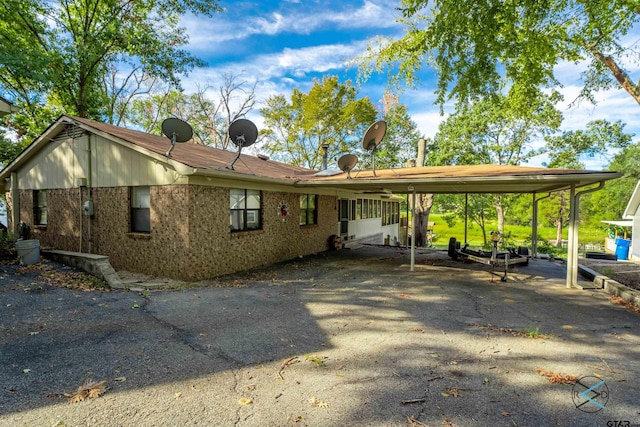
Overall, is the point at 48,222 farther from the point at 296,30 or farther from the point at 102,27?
the point at 296,30

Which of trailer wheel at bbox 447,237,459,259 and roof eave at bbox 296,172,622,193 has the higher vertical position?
roof eave at bbox 296,172,622,193

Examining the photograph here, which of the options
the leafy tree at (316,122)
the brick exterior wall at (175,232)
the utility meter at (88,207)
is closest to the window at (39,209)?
the brick exterior wall at (175,232)

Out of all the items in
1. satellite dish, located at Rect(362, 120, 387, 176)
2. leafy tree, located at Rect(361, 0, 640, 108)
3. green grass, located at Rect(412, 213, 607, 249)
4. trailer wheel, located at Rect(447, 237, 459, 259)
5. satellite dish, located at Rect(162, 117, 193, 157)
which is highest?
leafy tree, located at Rect(361, 0, 640, 108)

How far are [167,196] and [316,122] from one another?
1768 centimetres

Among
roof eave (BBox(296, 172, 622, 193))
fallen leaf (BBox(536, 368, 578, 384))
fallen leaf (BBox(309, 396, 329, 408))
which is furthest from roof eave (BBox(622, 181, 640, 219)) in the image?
fallen leaf (BBox(309, 396, 329, 408))

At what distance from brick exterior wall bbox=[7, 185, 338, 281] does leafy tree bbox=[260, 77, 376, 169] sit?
14.0m

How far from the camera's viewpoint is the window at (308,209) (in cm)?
1215

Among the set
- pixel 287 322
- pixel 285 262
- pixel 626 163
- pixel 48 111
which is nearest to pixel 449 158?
pixel 285 262

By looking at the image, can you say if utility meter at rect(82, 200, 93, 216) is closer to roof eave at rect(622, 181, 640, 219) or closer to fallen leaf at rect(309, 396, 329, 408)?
fallen leaf at rect(309, 396, 329, 408)

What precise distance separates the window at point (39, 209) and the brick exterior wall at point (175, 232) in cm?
15

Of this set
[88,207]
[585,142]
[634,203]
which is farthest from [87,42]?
[634,203]

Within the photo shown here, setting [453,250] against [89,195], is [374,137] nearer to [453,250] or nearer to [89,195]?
[453,250]

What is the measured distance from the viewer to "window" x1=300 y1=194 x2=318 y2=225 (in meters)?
12.1

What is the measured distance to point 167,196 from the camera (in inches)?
305
